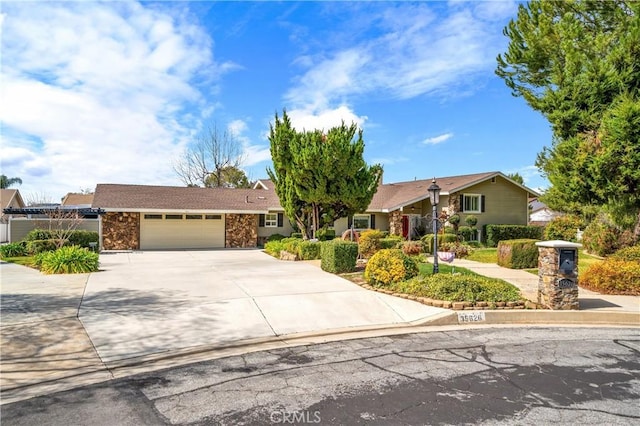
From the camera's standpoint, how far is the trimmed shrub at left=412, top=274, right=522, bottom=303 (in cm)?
938

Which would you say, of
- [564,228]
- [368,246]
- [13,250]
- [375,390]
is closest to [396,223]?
[564,228]

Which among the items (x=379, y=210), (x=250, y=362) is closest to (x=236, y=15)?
(x=250, y=362)

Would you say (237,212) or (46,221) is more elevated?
(237,212)

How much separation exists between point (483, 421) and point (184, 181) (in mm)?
42818

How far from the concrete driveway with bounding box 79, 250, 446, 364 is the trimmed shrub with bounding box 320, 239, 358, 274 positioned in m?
0.50

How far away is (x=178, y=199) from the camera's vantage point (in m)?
25.7

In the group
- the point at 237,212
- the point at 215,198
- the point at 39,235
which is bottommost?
the point at 39,235

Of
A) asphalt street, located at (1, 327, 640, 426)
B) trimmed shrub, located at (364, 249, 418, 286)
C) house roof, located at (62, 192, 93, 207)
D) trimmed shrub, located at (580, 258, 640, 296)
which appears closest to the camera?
asphalt street, located at (1, 327, 640, 426)

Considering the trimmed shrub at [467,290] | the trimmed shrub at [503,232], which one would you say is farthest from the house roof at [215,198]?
the trimmed shrub at [467,290]

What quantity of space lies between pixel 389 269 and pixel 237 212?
15.9 meters

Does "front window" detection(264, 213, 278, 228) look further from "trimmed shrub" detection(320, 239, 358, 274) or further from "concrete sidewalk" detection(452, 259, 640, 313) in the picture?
"concrete sidewalk" detection(452, 259, 640, 313)

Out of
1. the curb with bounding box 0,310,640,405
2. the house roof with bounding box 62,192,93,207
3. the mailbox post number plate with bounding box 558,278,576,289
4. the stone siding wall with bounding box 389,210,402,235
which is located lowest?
the curb with bounding box 0,310,640,405

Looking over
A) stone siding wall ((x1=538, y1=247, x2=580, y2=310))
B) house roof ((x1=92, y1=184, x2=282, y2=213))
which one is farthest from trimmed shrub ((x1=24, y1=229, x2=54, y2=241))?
stone siding wall ((x1=538, y1=247, x2=580, y2=310))

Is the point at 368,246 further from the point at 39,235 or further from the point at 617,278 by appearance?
the point at 39,235
